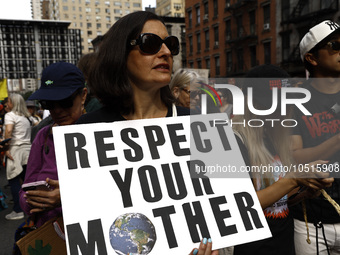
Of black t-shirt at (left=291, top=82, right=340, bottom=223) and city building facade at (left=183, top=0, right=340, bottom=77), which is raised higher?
city building facade at (left=183, top=0, right=340, bottom=77)

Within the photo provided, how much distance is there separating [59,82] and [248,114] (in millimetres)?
1142

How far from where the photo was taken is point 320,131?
6.13 ft

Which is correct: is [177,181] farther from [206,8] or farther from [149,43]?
[206,8]

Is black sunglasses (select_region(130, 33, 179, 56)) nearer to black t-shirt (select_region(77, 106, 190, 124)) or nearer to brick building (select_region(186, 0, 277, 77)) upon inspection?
black t-shirt (select_region(77, 106, 190, 124))

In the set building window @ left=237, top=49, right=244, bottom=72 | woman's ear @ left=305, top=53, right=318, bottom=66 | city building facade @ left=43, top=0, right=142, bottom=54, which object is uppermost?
city building facade @ left=43, top=0, right=142, bottom=54

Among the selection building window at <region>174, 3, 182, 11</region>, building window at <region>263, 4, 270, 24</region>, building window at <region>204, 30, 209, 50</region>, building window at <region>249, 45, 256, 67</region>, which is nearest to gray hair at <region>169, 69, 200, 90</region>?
building window at <region>263, 4, 270, 24</region>

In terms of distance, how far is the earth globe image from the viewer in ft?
4.13

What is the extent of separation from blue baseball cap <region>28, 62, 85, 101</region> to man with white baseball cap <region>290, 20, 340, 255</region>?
135 cm

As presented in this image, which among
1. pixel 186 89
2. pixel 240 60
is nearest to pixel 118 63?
pixel 186 89

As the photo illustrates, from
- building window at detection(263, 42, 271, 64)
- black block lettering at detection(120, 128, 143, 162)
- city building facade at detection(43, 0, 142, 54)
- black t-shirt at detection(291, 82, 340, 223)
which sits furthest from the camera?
city building facade at detection(43, 0, 142, 54)

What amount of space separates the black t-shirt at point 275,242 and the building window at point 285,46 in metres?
22.6

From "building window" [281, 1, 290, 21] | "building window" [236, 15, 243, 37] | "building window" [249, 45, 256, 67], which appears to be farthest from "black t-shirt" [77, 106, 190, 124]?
"building window" [236, 15, 243, 37]

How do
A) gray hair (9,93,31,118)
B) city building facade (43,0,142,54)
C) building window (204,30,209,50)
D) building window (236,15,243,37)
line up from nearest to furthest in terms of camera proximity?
gray hair (9,93,31,118)
building window (236,15,243,37)
building window (204,30,209,50)
city building facade (43,0,142,54)

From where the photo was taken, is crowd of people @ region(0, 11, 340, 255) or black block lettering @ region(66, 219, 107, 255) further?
crowd of people @ region(0, 11, 340, 255)
